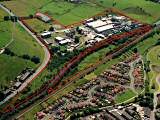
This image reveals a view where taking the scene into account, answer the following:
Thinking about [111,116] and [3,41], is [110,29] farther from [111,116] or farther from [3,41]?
[111,116]

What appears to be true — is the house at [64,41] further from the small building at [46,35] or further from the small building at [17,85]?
the small building at [17,85]

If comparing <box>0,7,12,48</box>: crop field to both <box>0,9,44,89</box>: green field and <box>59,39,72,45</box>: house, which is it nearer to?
<box>0,9,44,89</box>: green field

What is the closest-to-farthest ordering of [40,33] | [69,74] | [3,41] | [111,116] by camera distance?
[111,116], [69,74], [3,41], [40,33]

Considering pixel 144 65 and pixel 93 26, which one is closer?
pixel 144 65

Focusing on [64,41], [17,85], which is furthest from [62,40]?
[17,85]

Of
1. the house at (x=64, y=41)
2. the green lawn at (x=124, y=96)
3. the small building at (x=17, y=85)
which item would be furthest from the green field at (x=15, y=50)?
the green lawn at (x=124, y=96)

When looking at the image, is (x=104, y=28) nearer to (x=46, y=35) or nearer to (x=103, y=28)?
(x=103, y=28)

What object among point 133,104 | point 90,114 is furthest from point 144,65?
point 90,114

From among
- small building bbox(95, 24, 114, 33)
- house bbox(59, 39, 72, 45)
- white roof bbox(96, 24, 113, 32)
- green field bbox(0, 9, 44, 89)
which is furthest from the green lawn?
white roof bbox(96, 24, 113, 32)
